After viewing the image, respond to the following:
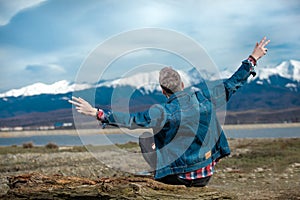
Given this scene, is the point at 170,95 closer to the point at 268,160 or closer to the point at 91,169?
the point at 91,169

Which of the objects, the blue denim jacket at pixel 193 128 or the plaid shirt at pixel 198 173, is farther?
the plaid shirt at pixel 198 173

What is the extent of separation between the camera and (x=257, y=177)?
1524 cm

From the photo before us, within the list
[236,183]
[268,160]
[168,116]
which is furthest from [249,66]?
[268,160]

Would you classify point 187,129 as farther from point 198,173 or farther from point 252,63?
point 252,63

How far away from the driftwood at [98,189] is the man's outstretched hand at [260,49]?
1.94 metres

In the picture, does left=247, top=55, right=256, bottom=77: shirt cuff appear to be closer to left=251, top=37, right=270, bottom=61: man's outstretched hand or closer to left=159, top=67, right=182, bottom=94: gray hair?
left=251, top=37, right=270, bottom=61: man's outstretched hand

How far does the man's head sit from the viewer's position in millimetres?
5203

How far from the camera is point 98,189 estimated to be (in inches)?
236

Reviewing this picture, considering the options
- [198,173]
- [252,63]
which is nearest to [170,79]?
[252,63]

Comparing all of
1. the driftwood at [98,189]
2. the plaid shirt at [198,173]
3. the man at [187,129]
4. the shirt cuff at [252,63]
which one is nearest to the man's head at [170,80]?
the man at [187,129]

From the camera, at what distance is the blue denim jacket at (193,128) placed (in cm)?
523

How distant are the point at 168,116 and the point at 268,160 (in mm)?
17533

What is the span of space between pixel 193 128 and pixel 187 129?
8 cm

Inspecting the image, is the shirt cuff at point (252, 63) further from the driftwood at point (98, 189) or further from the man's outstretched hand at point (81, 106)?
the man's outstretched hand at point (81, 106)
